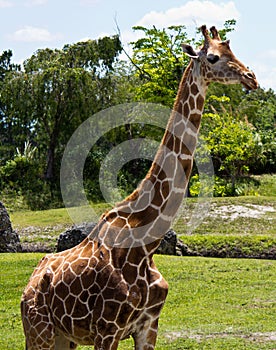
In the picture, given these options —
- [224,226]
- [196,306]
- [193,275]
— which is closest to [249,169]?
[224,226]

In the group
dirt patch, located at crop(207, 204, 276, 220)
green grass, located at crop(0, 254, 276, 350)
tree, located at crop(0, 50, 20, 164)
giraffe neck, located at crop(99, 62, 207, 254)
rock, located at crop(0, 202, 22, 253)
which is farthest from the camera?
tree, located at crop(0, 50, 20, 164)

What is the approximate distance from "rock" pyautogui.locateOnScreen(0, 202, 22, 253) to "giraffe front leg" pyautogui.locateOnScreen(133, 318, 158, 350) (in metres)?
10.5

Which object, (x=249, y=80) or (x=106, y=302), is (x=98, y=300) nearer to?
(x=106, y=302)

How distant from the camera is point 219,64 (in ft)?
15.9

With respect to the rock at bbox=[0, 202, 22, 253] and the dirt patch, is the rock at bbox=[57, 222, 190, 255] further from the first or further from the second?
the dirt patch

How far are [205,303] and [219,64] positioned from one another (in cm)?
690

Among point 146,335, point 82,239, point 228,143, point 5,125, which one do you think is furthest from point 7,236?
point 5,125

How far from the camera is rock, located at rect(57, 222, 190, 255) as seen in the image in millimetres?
13859

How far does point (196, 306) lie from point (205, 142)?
590 inches

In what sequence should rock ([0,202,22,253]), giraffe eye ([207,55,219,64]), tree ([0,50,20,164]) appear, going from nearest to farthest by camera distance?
giraffe eye ([207,55,219,64])
rock ([0,202,22,253])
tree ([0,50,20,164])

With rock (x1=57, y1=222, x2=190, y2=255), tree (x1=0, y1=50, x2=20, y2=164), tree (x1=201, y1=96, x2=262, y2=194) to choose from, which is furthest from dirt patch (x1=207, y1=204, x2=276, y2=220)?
tree (x1=0, y1=50, x2=20, y2=164)

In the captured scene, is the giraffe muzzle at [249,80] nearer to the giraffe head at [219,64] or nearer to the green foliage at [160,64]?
the giraffe head at [219,64]

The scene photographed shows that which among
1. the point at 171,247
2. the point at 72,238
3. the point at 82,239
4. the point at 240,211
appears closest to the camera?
the point at 82,239

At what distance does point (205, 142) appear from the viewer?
25406 millimetres
